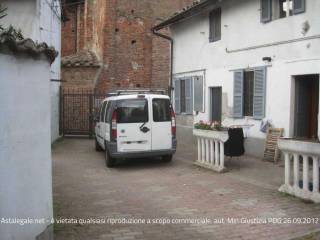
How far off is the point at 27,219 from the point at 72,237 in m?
1.18

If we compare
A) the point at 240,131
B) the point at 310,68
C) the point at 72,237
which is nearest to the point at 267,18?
the point at 310,68

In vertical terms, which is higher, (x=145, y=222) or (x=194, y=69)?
(x=194, y=69)

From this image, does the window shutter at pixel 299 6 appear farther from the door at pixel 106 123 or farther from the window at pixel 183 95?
the window at pixel 183 95

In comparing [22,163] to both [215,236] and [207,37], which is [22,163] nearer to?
[215,236]

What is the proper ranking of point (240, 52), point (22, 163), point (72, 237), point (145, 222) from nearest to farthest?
point (22, 163), point (72, 237), point (145, 222), point (240, 52)

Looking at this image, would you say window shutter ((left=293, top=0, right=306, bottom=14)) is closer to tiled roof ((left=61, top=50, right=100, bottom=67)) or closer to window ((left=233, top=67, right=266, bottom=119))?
window ((left=233, top=67, right=266, bottom=119))

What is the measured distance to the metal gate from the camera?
21.2 meters

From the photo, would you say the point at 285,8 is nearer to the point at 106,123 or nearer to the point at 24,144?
the point at 106,123

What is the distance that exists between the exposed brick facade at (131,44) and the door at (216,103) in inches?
265

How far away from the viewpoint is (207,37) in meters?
16.5

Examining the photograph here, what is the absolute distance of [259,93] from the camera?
43.2ft

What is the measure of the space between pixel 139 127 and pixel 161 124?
0.62 metres

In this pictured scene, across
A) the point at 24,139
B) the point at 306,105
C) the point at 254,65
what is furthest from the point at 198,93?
the point at 24,139

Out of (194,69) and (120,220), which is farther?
(194,69)
